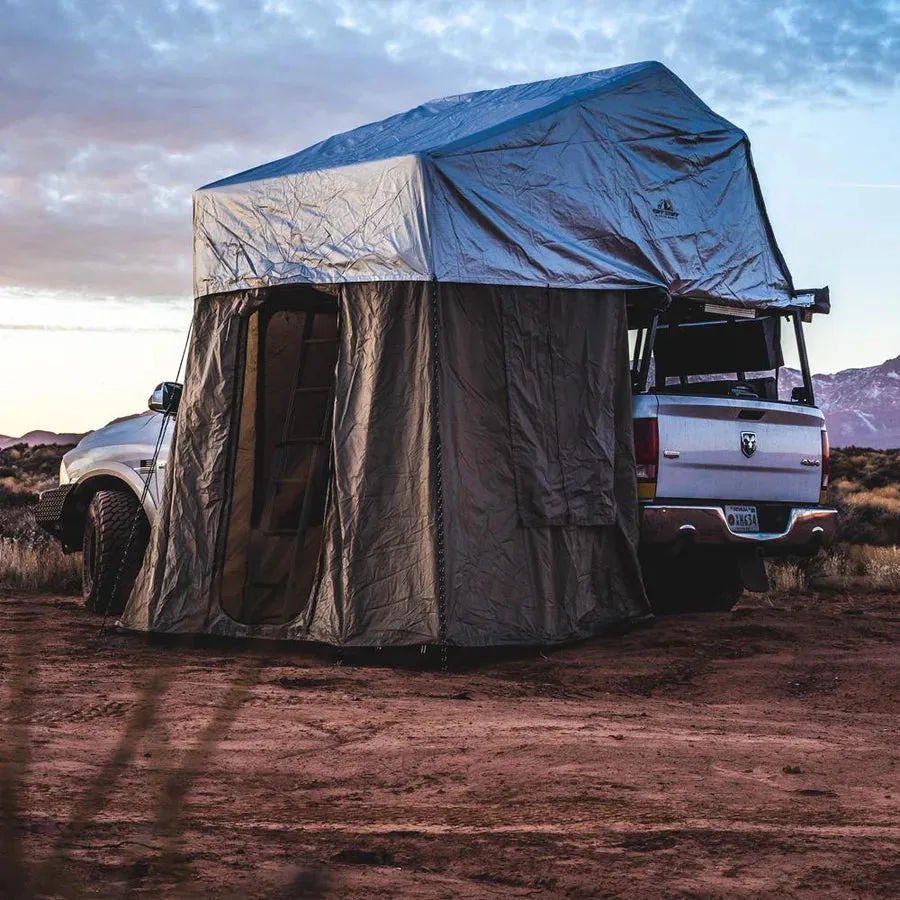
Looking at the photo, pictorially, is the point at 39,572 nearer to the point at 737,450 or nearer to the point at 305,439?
the point at 305,439

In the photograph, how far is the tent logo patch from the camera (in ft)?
31.0

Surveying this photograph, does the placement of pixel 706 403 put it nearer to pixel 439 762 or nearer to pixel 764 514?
pixel 764 514

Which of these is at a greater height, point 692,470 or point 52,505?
point 692,470

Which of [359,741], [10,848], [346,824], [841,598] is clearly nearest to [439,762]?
[359,741]

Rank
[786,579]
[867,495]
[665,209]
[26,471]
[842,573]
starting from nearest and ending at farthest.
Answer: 1. [665,209]
2. [786,579]
3. [842,573]
4. [867,495]
5. [26,471]

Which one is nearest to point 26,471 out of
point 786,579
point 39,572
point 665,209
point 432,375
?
point 39,572

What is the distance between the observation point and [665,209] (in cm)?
953

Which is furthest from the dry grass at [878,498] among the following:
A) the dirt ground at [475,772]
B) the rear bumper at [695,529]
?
the dirt ground at [475,772]

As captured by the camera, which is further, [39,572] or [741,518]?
[39,572]

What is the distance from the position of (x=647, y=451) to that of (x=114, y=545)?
13.4 ft

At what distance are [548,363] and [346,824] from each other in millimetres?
4685

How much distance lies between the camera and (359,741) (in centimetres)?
563

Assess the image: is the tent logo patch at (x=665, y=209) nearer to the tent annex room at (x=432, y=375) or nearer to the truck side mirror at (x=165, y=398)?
the tent annex room at (x=432, y=375)

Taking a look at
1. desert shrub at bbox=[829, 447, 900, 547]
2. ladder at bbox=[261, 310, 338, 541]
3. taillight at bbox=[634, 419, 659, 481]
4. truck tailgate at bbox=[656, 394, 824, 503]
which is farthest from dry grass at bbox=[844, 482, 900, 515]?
ladder at bbox=[261, 310, 338, 541]
